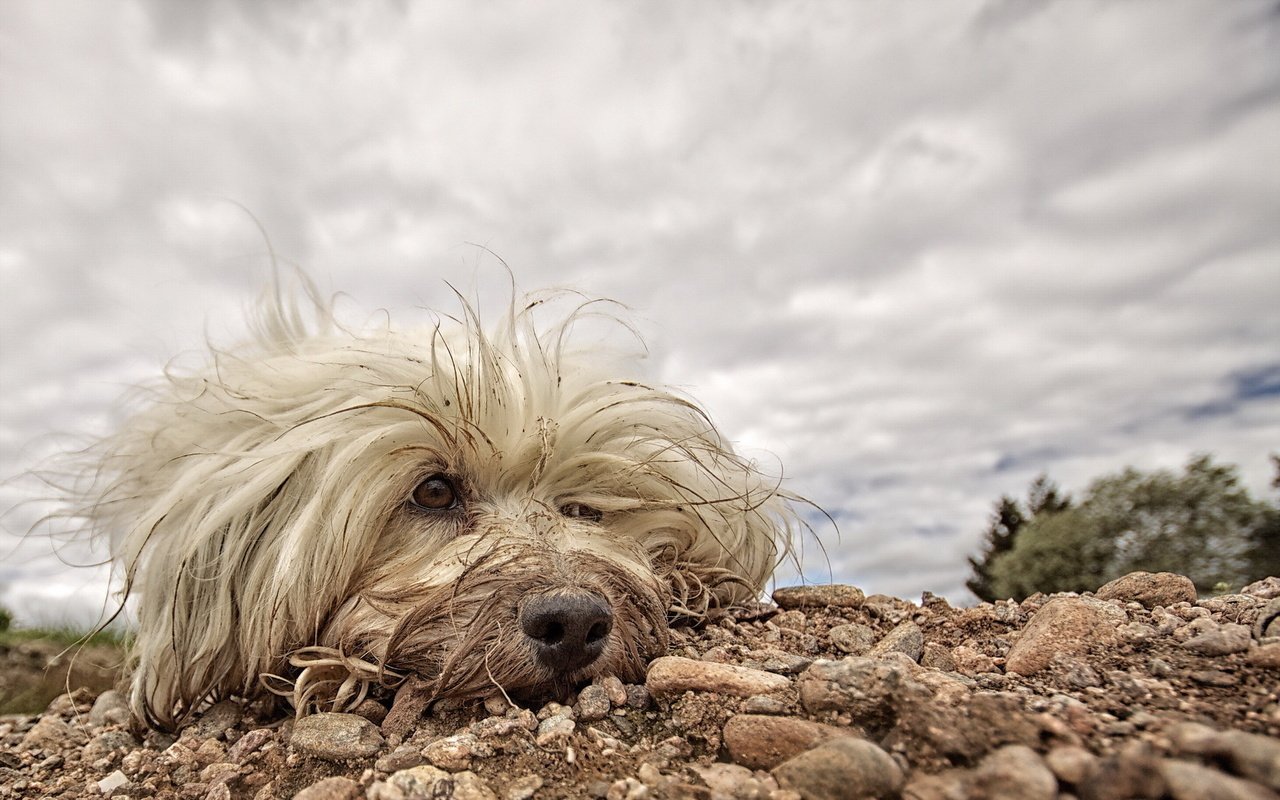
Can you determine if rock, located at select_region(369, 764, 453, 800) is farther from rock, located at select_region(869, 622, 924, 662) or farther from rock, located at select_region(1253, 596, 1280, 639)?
rock, located at select_region(1253, 596, 1280, 639)

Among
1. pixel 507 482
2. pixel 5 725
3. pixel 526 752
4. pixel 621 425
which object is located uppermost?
pixel 621 425

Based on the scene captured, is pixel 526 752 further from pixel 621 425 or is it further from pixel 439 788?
pixel 621 425

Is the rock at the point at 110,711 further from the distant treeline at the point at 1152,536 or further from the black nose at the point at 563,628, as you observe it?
the distant treeline at the point at 1152,536

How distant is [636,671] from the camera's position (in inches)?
125

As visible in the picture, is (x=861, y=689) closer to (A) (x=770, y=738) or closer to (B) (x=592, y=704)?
(A) (x=770, y=738)

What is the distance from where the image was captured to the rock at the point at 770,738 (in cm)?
222

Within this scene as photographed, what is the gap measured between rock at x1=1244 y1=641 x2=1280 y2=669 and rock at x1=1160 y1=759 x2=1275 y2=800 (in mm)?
852

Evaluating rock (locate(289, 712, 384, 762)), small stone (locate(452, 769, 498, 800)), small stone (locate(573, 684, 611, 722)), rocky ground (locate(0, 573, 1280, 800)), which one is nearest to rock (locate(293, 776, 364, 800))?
rocky ground (locate(0, 573, 1280, 800))

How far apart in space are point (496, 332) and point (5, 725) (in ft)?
11.1

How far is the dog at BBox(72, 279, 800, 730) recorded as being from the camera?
3236 millimetres

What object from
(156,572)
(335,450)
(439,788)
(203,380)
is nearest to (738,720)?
(439,788)

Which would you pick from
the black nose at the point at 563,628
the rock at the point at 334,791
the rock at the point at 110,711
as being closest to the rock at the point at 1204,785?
the black nose at the point at 563,628

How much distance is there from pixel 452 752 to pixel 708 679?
81cm

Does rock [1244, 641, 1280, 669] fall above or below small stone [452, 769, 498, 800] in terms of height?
above
